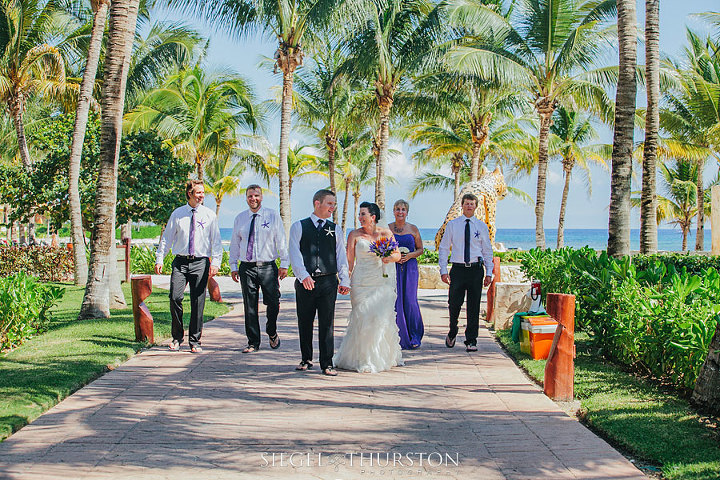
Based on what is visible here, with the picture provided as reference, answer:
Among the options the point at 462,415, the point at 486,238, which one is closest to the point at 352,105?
the point at 486,238

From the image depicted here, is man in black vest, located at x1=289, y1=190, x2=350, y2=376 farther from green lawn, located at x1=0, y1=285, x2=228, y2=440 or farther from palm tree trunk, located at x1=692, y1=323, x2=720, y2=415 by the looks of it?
palm tree trunk, located at x1=692, y1=323, x2=720, y2=415

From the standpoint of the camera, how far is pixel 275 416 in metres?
5.58

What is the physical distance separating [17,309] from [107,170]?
3.17m

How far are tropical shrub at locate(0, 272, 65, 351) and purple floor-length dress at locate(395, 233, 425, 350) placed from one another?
4731mm

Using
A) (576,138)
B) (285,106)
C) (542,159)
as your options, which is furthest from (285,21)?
(576,138)

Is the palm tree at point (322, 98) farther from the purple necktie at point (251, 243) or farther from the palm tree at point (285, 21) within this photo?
the purple necktie at point (251, 243)

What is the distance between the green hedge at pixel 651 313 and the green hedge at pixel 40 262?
16.2 m

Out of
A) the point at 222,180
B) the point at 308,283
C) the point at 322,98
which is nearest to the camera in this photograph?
the point at 308,283

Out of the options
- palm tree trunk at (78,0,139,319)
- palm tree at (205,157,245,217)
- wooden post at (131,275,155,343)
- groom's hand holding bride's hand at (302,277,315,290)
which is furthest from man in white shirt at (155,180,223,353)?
palm tree at (205,157,245,217)

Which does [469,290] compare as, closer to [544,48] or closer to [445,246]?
[445,246]

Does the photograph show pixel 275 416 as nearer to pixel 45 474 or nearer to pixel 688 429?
pixel 45 474

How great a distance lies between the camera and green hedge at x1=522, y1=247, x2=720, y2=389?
564 cm

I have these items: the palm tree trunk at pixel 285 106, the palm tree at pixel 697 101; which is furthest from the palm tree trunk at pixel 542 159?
the palm tree trunk at pixel 285 106

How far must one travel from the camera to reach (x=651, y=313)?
6266 millimetres
